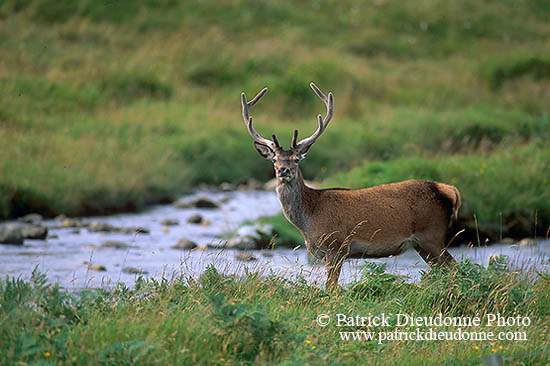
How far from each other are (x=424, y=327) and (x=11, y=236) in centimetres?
733

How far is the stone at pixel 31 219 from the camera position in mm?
12945

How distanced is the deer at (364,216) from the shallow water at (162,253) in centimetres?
36

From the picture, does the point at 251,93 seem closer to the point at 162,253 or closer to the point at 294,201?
the point at 162,253

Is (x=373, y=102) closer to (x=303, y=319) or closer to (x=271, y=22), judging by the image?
(x=271, y=22)

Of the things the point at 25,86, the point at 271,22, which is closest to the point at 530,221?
the point at 25,86

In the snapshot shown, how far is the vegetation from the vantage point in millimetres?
13961

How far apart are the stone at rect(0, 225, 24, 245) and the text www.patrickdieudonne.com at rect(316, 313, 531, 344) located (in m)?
6.67

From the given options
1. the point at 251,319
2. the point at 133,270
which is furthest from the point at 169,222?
the point at 251,319

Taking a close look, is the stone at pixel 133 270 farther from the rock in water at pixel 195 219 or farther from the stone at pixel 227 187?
the stone at pixel 227 187

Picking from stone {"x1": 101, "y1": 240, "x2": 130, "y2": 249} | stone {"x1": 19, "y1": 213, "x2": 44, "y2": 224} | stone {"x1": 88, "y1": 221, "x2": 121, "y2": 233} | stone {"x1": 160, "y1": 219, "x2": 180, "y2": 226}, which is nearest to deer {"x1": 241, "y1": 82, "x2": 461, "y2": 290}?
stone {"x1": 101, "y1": 240, "x2": 130, "y2": 249}

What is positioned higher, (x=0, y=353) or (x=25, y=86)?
(x=0, y=353)

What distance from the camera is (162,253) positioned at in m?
11.2

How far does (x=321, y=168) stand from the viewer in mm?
17453

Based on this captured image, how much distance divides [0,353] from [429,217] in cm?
469
